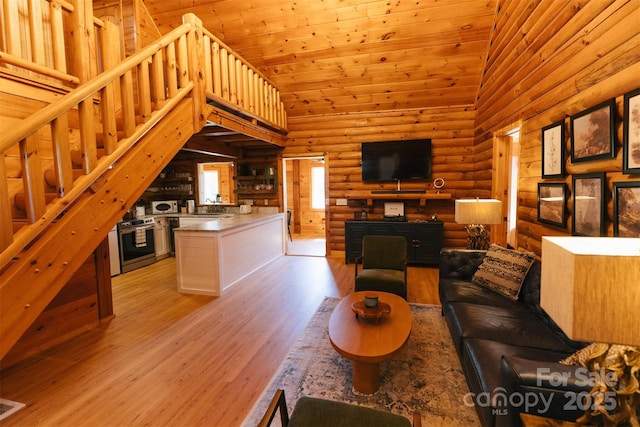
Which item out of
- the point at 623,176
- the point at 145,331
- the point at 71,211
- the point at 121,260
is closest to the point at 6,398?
the point at 145,331

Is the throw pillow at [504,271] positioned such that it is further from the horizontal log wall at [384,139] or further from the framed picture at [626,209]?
the horizontal log wall at [384,139]

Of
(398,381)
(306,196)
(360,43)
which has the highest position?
(360,43)

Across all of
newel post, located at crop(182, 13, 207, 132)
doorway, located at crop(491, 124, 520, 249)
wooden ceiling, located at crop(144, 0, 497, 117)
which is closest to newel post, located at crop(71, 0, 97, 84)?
newel post, located at crop(182, 13, 207, 132)

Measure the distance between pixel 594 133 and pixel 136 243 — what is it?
6.17m

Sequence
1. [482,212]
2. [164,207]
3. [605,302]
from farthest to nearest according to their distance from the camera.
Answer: [164,207]
[482,212]
[605,302]

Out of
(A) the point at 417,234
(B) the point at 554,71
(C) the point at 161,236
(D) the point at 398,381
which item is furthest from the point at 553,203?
(C) the point at 161,236

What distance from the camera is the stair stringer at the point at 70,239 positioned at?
5.07ft

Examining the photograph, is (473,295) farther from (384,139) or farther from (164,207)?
(164,207)

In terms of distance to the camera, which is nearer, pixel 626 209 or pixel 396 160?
pixel 626 209

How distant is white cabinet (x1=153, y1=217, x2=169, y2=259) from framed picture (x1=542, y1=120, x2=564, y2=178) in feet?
20.3

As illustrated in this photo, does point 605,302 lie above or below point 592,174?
below

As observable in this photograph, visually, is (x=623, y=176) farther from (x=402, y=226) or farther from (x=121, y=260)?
(x=121, y=260)

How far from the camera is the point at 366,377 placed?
6.83 ft

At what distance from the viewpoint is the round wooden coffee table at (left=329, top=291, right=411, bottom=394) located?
1.88 m
